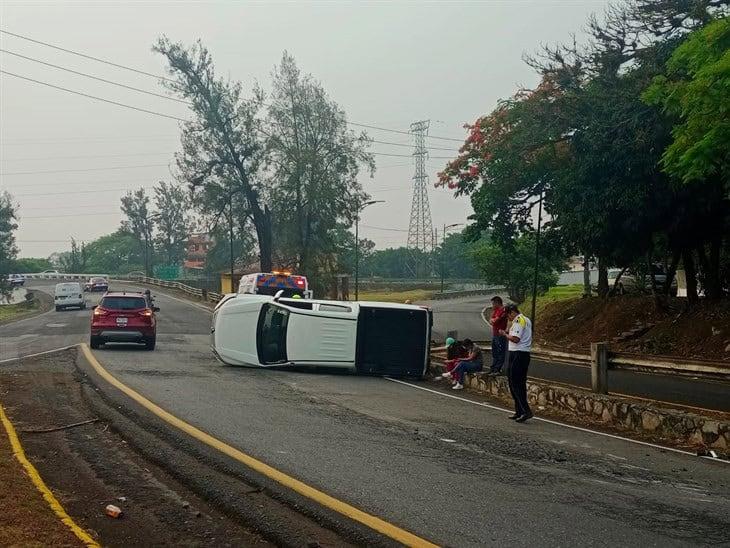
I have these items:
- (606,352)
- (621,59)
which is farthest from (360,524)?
(621,59)

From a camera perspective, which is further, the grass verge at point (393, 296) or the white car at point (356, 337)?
the grass verge at point (393, 296)

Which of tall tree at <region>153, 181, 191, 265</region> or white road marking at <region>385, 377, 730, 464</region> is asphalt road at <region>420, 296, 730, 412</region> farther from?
tall tree at <region>153, 181, 191, 265</region>

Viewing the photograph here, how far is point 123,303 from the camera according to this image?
2259 cm

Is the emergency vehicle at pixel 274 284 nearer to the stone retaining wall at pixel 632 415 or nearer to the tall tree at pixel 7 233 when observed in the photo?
the stone retaining wall at pixel 632 415

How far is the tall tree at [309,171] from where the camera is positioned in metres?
50.5

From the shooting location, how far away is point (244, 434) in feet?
30.6

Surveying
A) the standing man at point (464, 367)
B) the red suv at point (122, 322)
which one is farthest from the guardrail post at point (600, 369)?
the red suv at point (122, 322)

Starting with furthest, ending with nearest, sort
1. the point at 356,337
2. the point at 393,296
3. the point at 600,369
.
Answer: the point at 393,296 → the point at 356,337 → the point at 600,369

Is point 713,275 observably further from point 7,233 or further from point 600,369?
point 7,233

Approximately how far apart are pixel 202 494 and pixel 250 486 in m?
0.43

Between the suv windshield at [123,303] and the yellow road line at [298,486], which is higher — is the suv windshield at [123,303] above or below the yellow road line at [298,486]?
above

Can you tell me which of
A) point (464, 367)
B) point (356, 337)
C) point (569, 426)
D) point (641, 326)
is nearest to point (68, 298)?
point (641, 326)

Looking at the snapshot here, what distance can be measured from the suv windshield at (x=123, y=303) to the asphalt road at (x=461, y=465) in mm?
8060

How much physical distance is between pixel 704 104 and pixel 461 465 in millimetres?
11491
